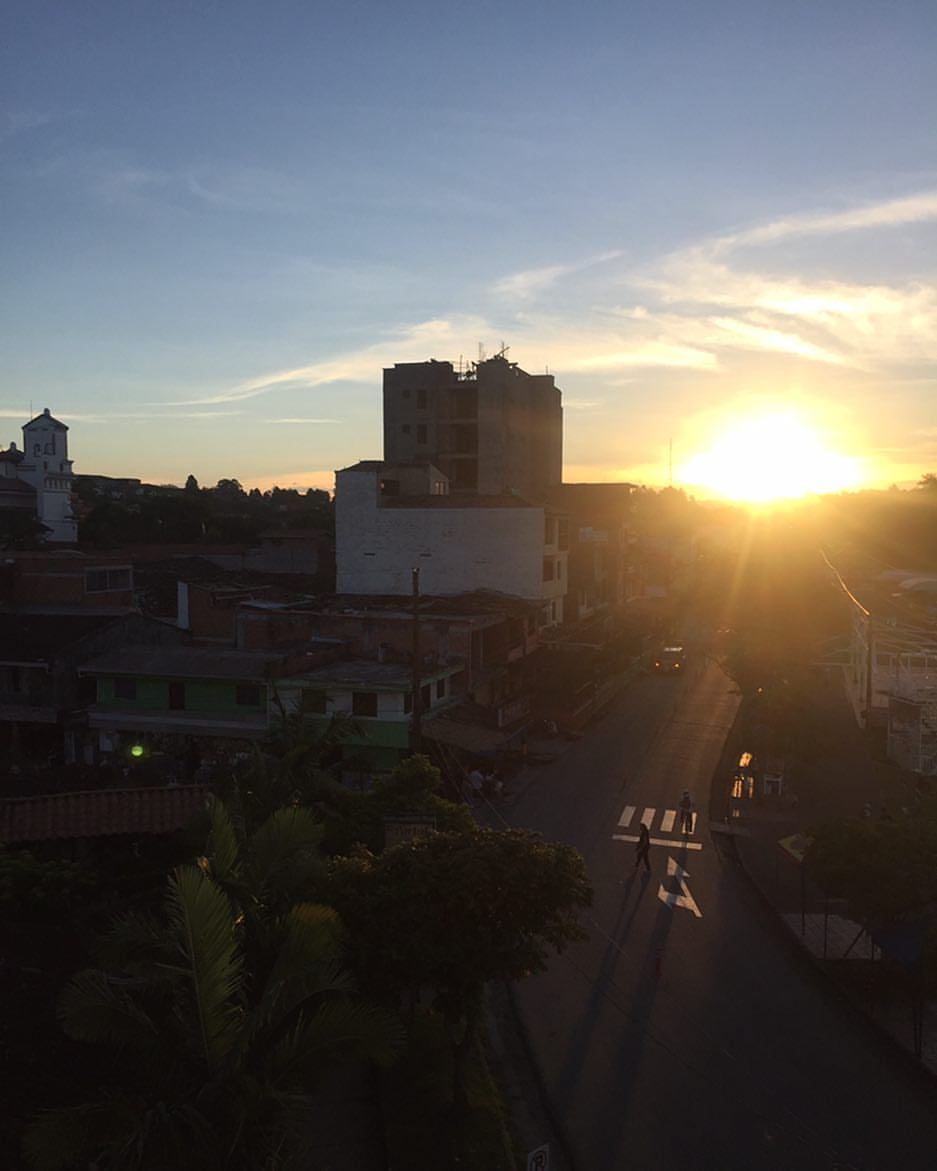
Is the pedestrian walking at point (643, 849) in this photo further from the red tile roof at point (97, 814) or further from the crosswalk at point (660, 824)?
the red tile roof at point (97, 814)

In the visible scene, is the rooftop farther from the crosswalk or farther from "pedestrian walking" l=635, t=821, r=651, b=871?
"pedestrian walking" l=635, t=821, r=651, b=871

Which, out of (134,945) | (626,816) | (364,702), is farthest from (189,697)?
(134,945)

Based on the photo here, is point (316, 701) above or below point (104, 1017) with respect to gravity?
below

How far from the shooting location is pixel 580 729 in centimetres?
3497

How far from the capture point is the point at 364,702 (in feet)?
89.9

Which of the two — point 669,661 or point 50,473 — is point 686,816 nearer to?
point 669,661

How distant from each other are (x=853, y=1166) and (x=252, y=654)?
2119 centimetres

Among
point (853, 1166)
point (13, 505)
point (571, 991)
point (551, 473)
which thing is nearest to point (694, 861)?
point (571, 991)

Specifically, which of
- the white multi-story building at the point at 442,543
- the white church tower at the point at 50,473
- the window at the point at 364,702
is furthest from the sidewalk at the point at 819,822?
the white church tower at the point at 50,473

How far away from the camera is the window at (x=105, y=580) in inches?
1492

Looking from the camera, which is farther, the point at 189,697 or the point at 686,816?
the point at 189,697

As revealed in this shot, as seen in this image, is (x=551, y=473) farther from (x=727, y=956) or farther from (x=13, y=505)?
(x=727, y=956)

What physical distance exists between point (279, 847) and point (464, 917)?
214 centimetres

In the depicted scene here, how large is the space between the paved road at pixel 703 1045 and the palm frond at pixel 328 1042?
13.2 feet
